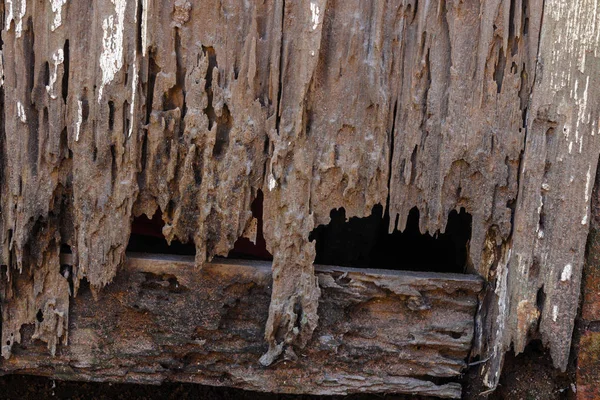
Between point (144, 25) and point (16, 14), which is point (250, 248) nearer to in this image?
point (144, 25)

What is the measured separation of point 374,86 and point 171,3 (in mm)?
615

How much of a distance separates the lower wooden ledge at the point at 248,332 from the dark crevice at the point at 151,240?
0.53 metres

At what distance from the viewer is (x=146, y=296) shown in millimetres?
1981

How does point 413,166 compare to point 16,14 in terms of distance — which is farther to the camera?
point 413,166

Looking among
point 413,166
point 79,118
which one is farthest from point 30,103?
point 413,166

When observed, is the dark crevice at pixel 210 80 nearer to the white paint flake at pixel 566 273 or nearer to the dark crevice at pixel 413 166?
the dark crevice at pixel 413 166

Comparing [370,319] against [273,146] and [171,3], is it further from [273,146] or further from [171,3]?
[171,3]

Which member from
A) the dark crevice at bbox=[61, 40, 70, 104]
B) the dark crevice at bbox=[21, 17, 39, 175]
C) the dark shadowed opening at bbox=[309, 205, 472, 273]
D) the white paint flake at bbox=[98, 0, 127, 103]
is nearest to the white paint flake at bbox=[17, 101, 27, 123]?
the dark crevice at bbox=[21, 17, 39, 175]

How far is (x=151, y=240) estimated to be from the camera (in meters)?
2.77

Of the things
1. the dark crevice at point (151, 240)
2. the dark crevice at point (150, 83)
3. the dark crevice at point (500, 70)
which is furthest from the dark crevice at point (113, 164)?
the dark crevice at point (500, 70)

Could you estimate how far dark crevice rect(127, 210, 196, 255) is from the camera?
2494mm

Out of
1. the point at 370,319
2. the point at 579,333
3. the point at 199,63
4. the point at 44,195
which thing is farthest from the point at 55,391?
the point at 579,333

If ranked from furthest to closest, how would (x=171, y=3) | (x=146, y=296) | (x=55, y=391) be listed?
(x=55, y=391) < (x=146, y=296) < (x=171, y=3)

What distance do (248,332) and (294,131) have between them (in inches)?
25.1
